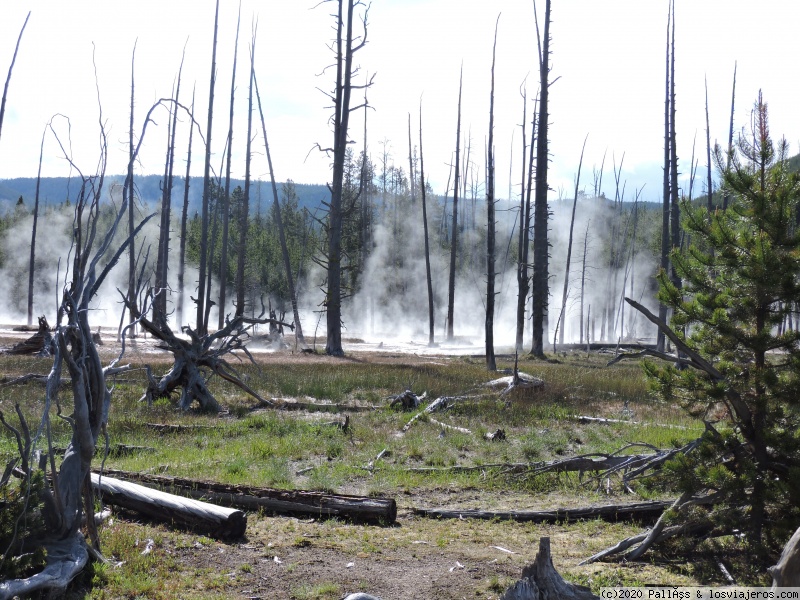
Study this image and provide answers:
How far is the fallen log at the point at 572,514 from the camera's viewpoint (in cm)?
661

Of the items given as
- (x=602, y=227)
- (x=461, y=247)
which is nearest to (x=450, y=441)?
(x=461, y=247)

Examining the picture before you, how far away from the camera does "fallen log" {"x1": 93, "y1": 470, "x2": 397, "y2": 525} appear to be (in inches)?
249

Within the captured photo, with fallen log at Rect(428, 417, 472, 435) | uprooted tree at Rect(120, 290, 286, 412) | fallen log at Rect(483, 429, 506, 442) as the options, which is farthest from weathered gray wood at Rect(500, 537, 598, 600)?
uprooted tree at Rect(120, 290, 286, 412)

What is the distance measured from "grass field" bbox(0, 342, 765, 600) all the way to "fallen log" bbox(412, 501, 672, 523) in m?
0.16

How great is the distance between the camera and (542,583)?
393cm

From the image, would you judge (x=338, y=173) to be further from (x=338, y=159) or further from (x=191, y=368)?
(x=191, y=368)

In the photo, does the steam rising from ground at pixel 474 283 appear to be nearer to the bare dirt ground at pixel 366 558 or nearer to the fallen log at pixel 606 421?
the fallen log at pixel 606 421

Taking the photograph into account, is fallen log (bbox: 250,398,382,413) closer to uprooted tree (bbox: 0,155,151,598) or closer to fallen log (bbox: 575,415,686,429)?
fallen log (bbox: 575,415,686,429)

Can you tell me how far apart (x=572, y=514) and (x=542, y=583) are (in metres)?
2.88

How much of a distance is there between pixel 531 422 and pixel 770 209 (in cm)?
664

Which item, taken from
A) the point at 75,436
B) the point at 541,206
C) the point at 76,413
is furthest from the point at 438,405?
the point at 541,206

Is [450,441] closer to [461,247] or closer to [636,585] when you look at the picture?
[636,585]

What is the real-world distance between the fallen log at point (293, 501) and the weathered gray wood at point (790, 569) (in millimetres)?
3234

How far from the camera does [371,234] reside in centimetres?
6519
